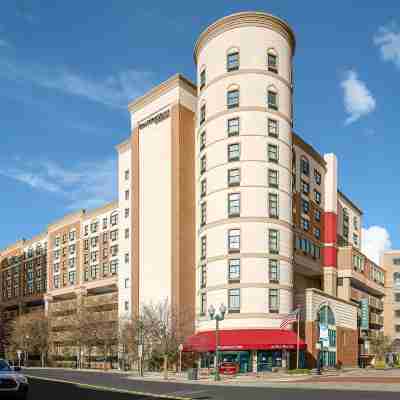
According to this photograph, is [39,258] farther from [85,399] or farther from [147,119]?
[85,399]

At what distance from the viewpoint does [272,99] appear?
6631cm

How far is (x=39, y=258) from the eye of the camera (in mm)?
125750

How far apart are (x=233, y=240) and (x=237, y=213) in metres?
2.91

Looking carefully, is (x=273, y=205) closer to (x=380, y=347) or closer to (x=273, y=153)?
(x=273, y=153)

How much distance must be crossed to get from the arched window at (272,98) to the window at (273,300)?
1997 cm

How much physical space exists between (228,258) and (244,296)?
170 inches

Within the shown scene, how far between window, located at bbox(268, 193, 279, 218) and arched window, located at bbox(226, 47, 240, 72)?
14601mm

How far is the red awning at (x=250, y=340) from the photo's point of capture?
191ft

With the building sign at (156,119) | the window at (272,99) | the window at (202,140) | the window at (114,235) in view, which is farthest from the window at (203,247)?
the window at (114,235)

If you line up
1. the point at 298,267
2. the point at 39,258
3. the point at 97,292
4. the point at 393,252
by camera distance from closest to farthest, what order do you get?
the point at 298,267, the point at 97,292, the point at 39,258, the point at 393,252

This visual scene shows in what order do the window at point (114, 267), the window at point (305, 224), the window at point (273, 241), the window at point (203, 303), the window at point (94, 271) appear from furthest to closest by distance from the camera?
1. the window at point (94, 271)
2. the window at point (114, 267)
3. the window at point (305, 224)
4. the window at point (203, 303)
5. the window at point (273, 241)

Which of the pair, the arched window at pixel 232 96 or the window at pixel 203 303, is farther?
the arched window at pixel 232 96

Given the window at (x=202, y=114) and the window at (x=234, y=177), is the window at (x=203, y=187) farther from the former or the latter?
the window at (x=202, y=114)

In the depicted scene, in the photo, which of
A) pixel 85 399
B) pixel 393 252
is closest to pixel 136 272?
pixel 85 399
